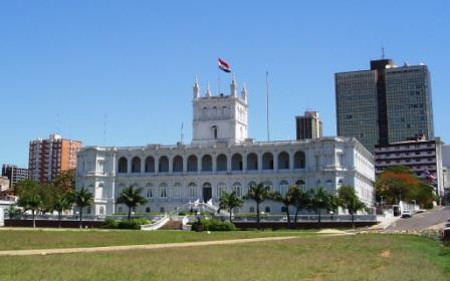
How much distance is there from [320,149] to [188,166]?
31.0m

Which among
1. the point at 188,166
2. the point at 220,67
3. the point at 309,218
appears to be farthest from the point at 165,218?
the point at 220,67

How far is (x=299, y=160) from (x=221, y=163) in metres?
17.4

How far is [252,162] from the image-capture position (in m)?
130

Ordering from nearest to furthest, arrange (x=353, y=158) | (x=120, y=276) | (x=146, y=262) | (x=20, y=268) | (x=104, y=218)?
(x=120, y=276) < (x=20, y=268) < (x=146, y=262) < (x=104, y=218) < (x=353, y=158)

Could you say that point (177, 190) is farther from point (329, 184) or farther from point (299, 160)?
point (329, 184)

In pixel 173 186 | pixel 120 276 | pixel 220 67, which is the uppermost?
pixel 220 67

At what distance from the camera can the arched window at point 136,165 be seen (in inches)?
5352

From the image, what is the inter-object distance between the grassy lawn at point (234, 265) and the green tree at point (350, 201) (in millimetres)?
54487

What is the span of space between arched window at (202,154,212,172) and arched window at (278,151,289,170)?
49.9 ft

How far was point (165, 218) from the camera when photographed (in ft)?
329

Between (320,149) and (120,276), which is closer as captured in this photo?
(120,276)

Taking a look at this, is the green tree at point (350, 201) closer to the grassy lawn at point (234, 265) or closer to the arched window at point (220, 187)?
the arched window at point (220, 187)

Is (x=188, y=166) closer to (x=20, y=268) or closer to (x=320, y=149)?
(x=320, y=149)

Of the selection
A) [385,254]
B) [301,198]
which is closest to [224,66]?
[301,198]
